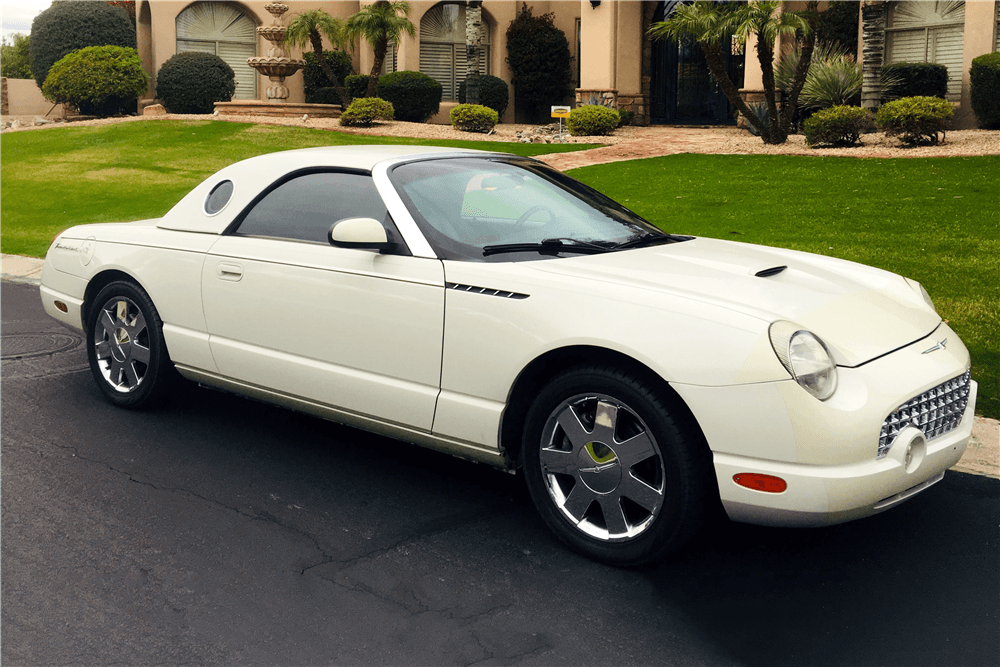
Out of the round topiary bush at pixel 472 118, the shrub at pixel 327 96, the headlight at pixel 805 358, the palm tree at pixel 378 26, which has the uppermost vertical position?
the palm tree at pixel 378 26

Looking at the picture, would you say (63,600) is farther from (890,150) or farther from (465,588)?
(890,150)

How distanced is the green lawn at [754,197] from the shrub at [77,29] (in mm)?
9616

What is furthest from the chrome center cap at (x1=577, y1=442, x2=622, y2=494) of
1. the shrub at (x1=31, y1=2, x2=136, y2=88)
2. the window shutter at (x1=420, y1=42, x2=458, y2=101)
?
the shrub at (x1=31, y1=2, x2=136, y2=88)

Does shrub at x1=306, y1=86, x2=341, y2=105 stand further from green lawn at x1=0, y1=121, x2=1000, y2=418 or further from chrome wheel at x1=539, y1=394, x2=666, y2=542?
chrome wheel at x1=539, y1=394, x2=666, y2=542

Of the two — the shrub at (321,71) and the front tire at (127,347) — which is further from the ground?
the shrub at (321,71)

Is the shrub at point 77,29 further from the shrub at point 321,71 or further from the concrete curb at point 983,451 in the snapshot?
the concrete curb at point 983,451

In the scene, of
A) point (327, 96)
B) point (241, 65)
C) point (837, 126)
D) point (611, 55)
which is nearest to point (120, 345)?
point (837, 126)

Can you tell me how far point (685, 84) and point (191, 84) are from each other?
15028 millimetres

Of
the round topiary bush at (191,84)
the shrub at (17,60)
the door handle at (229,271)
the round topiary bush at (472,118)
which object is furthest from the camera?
the shrub at (17,60)

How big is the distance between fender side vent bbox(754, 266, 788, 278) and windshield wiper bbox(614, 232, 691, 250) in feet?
2.19

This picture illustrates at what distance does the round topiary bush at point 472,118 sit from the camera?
78.8 ft

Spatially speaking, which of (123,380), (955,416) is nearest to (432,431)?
(955,416)

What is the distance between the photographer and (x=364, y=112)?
24016 millimetres

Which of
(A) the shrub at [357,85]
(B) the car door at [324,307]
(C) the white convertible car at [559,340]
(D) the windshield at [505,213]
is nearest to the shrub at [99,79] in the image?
(A) the shrub at [357,85]
